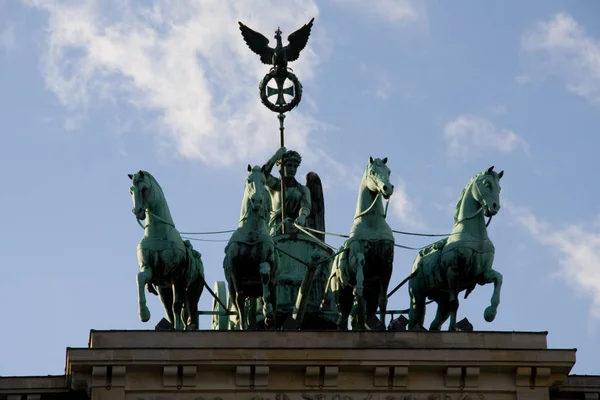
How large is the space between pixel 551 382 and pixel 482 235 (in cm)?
325

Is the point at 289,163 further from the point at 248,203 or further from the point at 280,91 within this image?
the point at 248,203

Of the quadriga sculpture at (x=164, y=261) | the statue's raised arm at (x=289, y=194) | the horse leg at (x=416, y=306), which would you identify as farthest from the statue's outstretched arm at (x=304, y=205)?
the quadriga sculpture at (x=164, y=261)

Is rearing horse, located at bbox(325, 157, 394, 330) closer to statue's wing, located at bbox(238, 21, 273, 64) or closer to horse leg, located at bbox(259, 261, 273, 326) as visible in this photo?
horse leg, located at bbox(259, 261, 273, 326)

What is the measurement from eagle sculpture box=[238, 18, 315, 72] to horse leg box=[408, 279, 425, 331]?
287 inches

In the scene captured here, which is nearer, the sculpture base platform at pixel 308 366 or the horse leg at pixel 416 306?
the sculpture base platform at pixel 308 366

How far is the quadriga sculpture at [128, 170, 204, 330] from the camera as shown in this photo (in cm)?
5028

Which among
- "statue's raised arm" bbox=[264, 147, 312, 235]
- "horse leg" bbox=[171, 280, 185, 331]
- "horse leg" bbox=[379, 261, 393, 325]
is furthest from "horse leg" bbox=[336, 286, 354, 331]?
"statue's raised arm" bbox=[264, 147, 312, 235]

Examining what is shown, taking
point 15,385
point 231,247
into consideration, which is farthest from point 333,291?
point 15,385

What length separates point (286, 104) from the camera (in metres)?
56.6

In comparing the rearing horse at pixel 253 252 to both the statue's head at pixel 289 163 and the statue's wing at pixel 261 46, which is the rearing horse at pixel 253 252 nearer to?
the statue's head at pixel 289 163

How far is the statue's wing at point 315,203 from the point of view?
56.3m

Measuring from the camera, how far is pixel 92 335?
48844mm

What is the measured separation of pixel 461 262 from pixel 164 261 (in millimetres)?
5333

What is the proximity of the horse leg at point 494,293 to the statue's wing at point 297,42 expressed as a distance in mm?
8657
